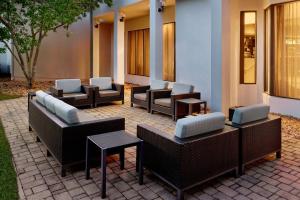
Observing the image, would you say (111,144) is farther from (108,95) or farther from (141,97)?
(108,95)

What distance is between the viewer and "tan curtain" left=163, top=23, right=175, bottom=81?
11608 mm

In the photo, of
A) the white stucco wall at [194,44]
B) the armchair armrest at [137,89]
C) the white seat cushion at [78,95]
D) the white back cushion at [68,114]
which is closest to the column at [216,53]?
the white stucco wall at [194,44]

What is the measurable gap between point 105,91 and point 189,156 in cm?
645

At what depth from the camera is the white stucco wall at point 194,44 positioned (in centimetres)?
866

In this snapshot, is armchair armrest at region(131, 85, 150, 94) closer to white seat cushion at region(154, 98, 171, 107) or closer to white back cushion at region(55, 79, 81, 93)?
white seat cushion at region(154, 98, 171, 107)

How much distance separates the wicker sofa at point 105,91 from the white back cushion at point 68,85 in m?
0.47

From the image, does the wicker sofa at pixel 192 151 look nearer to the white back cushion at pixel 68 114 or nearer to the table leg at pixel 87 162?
the table leg at pixel 87 162

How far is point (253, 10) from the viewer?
27.7 feet

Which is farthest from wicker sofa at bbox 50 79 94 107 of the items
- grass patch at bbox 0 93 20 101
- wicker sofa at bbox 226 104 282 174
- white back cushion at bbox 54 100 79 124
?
wicker sofa at bbox 226 104 282 174

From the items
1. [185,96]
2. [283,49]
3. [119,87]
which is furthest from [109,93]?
[283,49]

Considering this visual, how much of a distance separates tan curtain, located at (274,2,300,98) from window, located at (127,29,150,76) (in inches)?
292

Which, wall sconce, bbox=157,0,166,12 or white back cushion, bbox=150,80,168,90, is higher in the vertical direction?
wall sconce, bbox=157,0,166,12

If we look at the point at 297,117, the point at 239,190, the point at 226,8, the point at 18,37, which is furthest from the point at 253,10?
the point at 18,37

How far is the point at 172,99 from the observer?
7109mm
